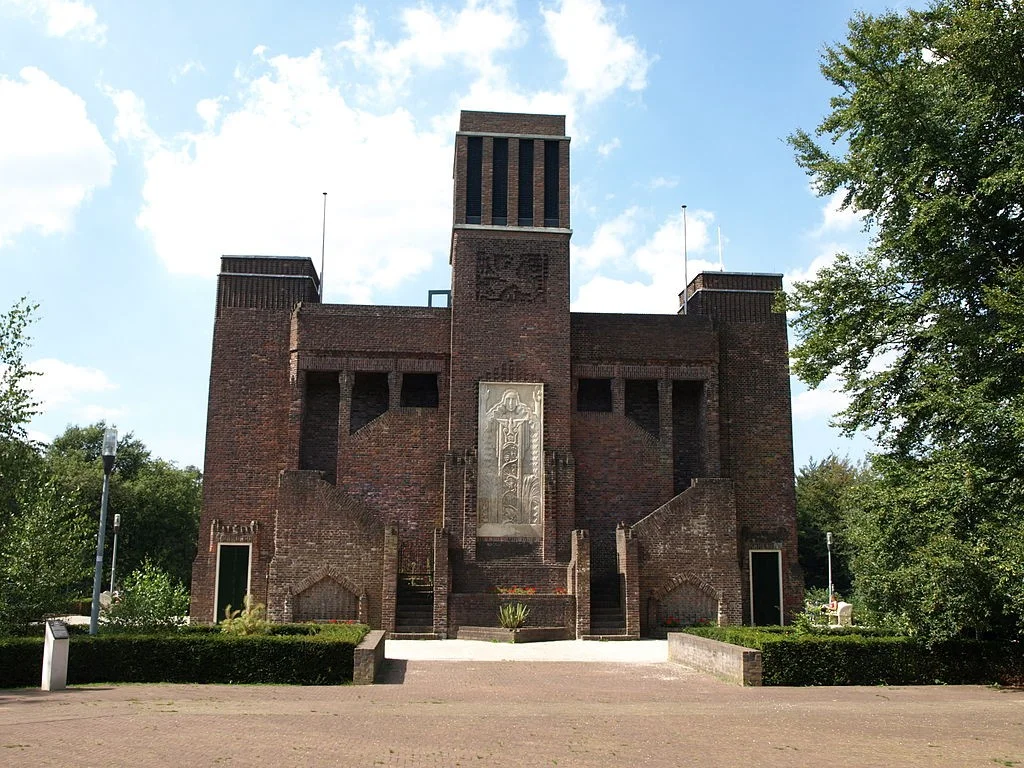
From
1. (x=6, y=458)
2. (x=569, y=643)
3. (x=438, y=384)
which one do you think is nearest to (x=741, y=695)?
(x=569, y=643)

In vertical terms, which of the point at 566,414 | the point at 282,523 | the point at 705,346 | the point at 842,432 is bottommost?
the point at 282,523

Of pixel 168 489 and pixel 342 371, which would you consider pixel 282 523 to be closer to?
pixel 342 371

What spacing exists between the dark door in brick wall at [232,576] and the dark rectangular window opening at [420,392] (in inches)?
253

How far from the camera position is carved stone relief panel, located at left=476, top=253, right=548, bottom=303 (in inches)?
1106

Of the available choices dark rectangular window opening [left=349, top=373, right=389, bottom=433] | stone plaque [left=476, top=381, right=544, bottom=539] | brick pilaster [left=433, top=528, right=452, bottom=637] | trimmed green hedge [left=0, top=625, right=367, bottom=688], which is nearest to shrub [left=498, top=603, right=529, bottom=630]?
brick pilaster [left=433, top=528, right=452, bottom=637]

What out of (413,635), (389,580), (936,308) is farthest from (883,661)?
(389,580)

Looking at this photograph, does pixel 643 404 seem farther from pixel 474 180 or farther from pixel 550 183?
pixel 474 180

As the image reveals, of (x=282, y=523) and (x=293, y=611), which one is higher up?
(x=282, y=523)

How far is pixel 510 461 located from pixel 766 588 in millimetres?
8641

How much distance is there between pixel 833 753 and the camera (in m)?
9.61

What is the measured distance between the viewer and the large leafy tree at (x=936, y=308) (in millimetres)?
14922

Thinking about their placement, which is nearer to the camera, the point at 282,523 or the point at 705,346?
the point at 282,523

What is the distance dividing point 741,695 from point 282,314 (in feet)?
63.5

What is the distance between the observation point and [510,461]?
2720cm
